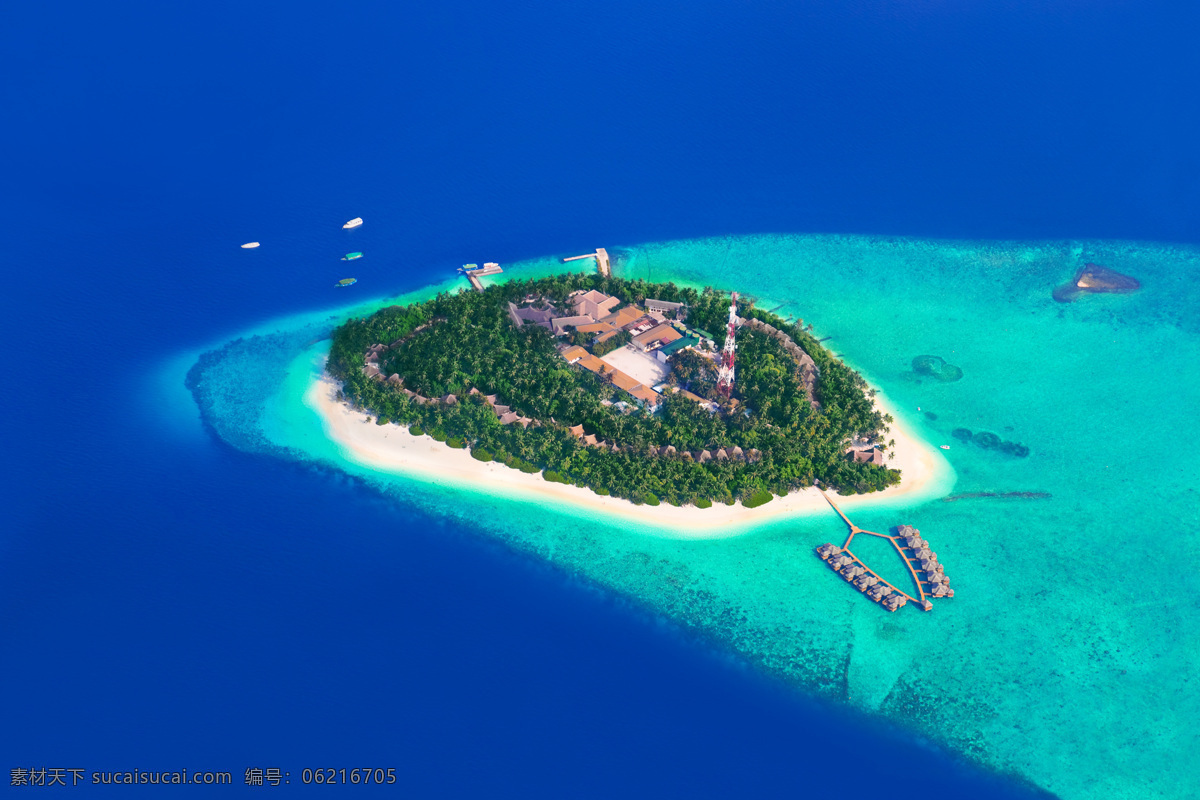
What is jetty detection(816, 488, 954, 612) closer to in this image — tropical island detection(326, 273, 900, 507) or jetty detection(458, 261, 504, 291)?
tropical island detection(326, 273, 900, 507)

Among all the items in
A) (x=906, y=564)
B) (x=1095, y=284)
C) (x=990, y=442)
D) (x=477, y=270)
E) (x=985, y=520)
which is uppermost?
(x=477, y=270)

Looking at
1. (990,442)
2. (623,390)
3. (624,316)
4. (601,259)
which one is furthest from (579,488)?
(601,259)

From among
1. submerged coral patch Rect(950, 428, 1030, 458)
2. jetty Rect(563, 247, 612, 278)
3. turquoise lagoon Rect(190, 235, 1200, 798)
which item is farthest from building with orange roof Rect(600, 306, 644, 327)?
submerged coral patch Rect(950, 428, 1030, 458)

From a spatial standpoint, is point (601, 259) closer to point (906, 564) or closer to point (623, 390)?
point (623, 390)

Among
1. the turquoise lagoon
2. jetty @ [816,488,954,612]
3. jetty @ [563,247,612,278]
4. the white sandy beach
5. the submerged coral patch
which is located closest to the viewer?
the turquoise lagoon

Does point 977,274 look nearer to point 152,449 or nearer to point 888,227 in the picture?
point 888,227

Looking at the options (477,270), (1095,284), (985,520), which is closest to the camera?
(985,520)

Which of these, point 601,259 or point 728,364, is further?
point 601,259
